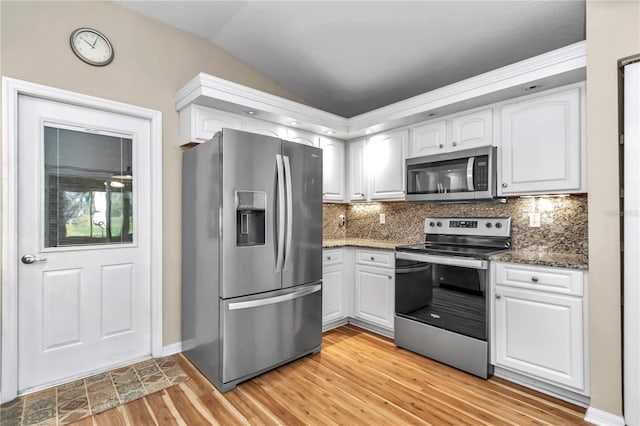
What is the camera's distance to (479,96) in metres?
2.54

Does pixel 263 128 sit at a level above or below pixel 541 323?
above

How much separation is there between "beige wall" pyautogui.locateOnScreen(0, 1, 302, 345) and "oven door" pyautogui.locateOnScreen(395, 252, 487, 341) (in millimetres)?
2072

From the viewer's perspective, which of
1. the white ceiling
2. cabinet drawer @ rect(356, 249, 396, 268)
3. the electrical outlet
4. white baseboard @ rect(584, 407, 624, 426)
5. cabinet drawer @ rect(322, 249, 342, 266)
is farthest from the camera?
cabinet drawer @ rect(322, 249, 342, 266)

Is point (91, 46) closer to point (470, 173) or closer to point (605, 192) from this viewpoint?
point (470, 173)

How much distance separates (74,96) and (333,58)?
216 centimetres

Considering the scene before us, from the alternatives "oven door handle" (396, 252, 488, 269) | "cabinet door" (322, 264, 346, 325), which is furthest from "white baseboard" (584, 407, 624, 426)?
"cabinet door" (322, 264, 346, 325)

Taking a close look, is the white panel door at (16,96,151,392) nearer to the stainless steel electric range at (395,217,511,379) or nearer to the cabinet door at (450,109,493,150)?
the stainless steel electric range at (395,217,511,379)

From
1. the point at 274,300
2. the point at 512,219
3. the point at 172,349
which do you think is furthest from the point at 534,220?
the point at 172,349

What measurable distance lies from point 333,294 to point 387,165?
1.51 m

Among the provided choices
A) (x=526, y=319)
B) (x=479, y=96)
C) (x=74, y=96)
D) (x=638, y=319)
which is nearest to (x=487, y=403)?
(x=526, y=319)

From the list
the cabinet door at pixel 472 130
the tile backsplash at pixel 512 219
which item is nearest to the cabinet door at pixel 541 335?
the tile backsplash at pixel 512 219

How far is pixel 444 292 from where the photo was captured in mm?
2584

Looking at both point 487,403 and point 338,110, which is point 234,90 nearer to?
point 338,110

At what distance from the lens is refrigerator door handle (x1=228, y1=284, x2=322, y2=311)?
2264mm
